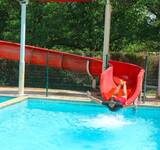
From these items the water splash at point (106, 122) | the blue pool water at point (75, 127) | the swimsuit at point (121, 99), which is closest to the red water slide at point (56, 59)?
the blue pool water at point (75, 127)

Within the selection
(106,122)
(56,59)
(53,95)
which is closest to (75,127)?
(106,122)

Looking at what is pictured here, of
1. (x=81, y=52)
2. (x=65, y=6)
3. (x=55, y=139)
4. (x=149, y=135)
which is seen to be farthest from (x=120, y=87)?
(x=65, y=6)

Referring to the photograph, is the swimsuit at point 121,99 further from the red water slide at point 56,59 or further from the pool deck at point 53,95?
the red water slide at point 56,59

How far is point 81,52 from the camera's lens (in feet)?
65.5

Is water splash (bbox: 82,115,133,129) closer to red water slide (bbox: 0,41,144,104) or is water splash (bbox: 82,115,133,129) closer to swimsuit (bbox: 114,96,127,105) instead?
swimsuit (bbox: 114,96,127,105)

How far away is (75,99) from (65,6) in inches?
227

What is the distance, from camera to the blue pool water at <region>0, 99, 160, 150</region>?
34.3 ft

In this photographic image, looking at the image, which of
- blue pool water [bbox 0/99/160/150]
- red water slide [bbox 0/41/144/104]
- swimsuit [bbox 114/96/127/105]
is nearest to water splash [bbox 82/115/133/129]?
blue pool water [bbox 0/99/160/150]

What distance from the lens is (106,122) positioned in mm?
13523

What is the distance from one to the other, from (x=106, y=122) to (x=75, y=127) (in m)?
1.31

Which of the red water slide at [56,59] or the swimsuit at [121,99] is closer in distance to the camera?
the swimsuit at [121,99]

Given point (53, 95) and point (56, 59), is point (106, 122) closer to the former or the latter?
point (53, 95)

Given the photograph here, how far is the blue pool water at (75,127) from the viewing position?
10445 millimetres

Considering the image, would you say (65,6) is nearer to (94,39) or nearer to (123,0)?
(94,39)
